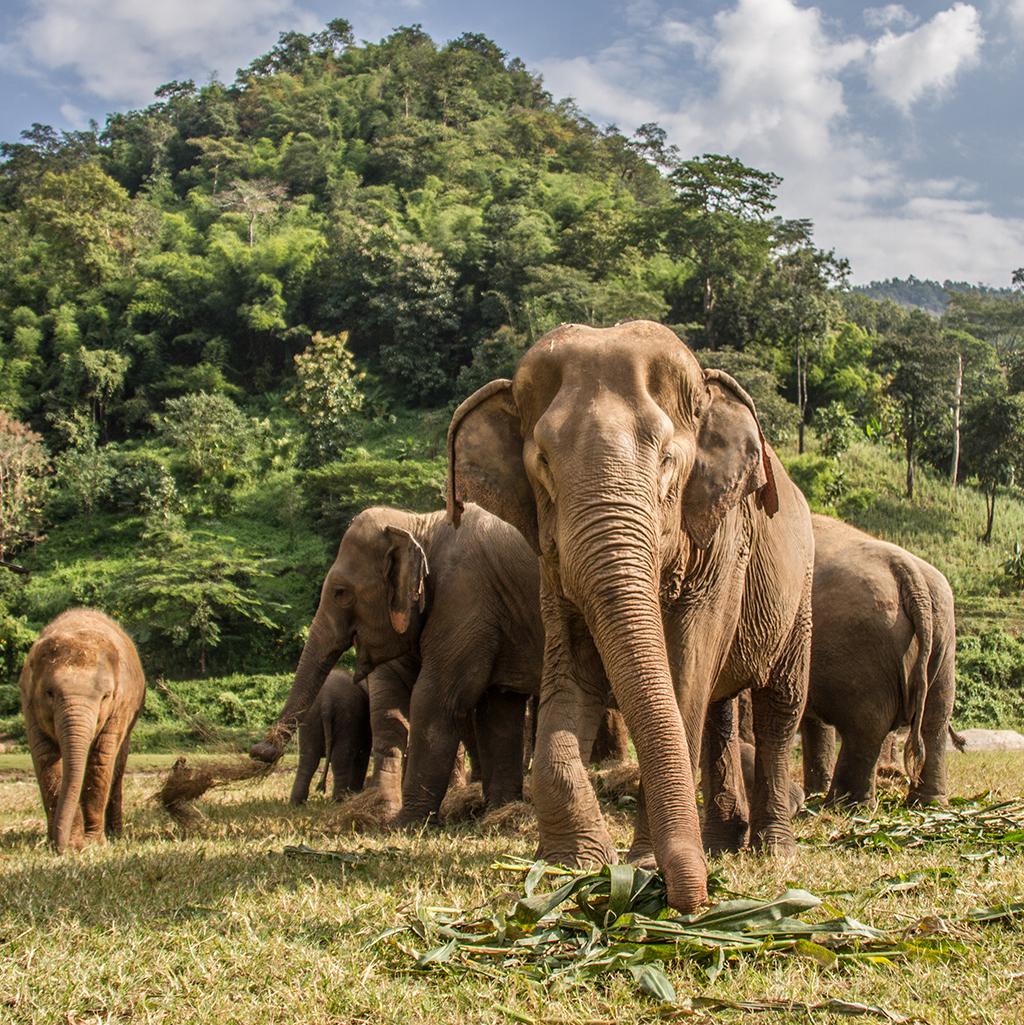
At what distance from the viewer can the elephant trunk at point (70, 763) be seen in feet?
27.7

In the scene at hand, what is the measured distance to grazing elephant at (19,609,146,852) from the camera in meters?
8.98

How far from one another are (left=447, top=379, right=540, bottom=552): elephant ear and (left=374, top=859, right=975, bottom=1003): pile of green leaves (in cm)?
209

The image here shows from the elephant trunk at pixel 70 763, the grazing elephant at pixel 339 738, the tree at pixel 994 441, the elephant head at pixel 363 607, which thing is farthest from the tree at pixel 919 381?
the elephant trunk at pixel 70 763

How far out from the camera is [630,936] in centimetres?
440

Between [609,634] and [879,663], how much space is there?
5040 millimetres

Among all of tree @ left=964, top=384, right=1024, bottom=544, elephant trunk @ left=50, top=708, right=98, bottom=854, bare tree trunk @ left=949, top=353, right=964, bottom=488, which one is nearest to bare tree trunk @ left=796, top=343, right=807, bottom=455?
bare tree trunk @ left=949, top=353, right=964, bottom=488

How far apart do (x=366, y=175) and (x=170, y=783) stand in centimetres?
9633

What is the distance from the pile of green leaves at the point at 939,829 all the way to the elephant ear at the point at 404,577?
3682 millimetres

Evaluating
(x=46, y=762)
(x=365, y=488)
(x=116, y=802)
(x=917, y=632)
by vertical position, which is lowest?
(x=116, y=802)

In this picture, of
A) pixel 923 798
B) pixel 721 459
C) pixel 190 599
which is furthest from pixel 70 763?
pixel 190 599

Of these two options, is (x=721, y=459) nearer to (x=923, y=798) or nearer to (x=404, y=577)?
(x=404, y=577)


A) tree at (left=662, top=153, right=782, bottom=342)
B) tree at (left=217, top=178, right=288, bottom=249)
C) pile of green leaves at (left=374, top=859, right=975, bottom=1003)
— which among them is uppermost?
→ tree at (left=217, top=178, right=288, bottom=249)

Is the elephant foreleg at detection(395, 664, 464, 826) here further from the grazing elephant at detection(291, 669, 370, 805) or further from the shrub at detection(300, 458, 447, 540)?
the shrub at detection(300, 458, 447, 540)

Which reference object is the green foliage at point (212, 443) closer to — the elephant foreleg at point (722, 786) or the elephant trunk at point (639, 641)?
the elephant foreleg at point (722, 786)
